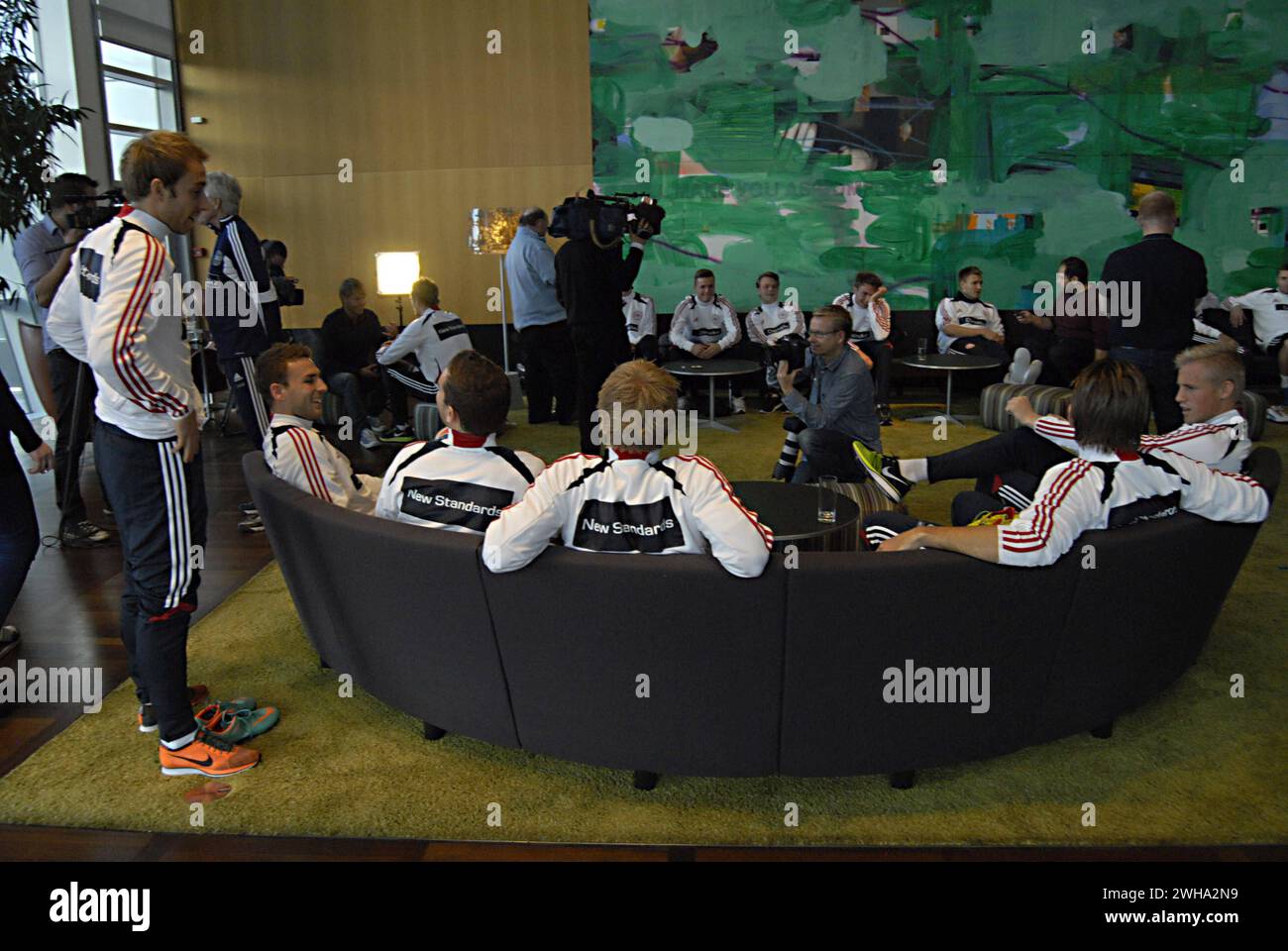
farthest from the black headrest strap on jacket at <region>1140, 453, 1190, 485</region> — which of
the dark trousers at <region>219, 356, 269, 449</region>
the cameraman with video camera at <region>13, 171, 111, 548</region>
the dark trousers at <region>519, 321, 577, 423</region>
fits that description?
the dark trousers at <region>519, 321, 577, 423</region>

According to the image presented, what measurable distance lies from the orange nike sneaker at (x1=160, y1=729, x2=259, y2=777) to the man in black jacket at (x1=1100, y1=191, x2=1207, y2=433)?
4.01 metres

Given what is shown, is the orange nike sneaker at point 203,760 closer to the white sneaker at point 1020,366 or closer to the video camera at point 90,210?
the video camera at point 90,210

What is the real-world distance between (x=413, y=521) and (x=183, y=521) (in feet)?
1.93

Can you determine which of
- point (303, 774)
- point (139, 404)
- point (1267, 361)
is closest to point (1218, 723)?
point (303, 774)

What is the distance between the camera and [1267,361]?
796cm

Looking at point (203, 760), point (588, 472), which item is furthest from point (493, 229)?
point (588, 472)

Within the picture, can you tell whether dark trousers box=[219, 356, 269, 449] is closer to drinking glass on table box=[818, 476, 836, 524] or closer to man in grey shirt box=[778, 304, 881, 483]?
man in grey shirt box=[778, 304, 881, 483]

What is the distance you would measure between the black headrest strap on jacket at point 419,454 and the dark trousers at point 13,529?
1.07 metres

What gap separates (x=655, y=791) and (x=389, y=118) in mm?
8032

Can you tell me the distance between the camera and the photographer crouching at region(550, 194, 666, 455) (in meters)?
5.86

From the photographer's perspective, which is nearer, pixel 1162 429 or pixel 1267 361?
pixel 1162 429

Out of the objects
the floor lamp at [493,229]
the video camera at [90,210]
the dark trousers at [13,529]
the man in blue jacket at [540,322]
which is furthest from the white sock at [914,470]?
the floor lamp at [493,229]
